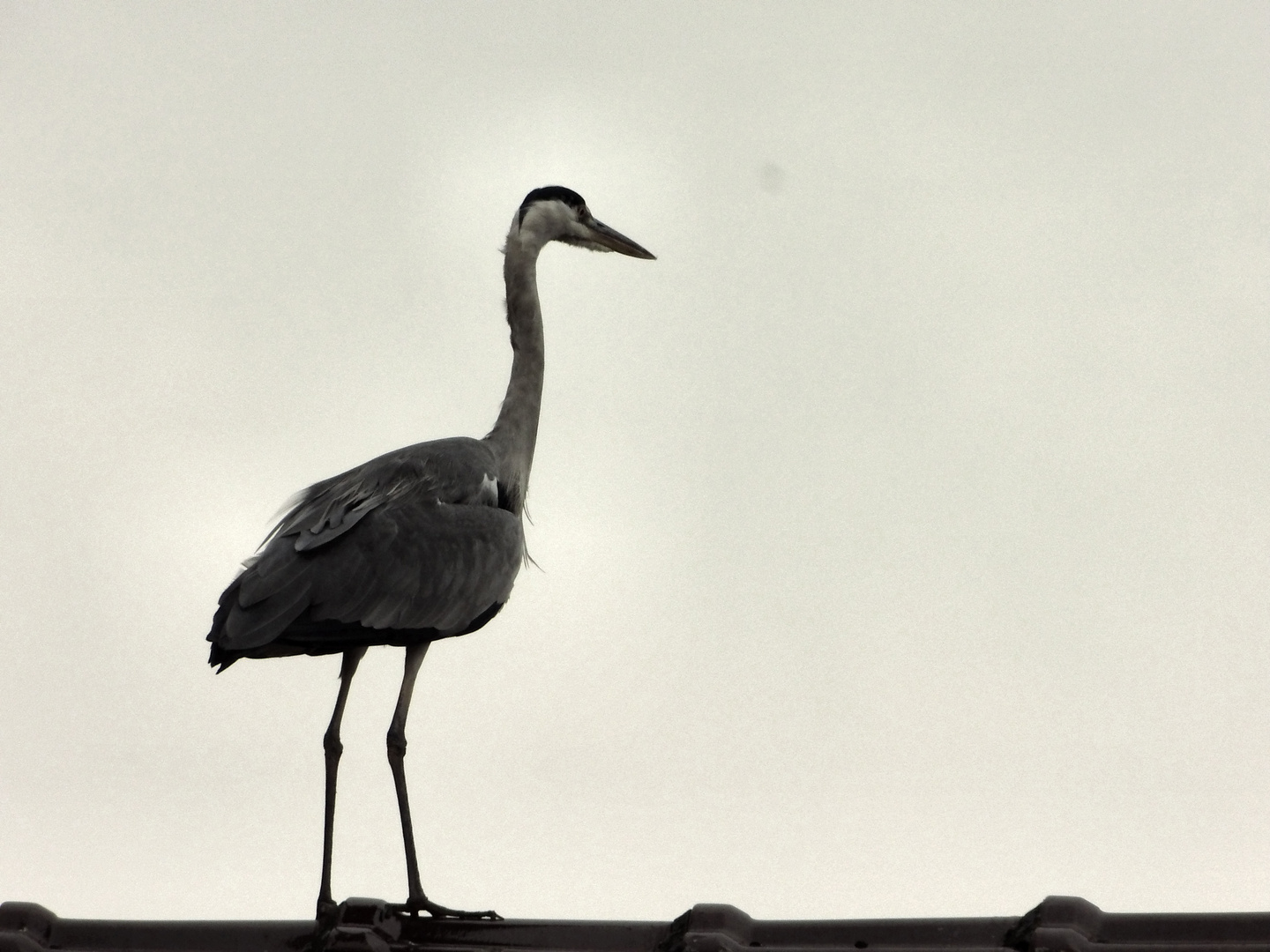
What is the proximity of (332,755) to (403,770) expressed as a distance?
451 mm

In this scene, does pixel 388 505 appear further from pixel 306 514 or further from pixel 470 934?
pixel 470 934

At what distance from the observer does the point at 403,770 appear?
6.83 meters

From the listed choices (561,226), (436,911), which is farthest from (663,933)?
(561,226)

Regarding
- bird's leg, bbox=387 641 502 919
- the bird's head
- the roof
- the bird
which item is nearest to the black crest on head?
the bird's head

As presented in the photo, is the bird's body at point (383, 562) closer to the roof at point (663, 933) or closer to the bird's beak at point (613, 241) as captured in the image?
the roof at point (663, 933)

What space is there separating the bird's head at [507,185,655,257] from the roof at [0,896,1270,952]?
15.7 ft

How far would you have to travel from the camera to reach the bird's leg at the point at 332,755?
5820mm

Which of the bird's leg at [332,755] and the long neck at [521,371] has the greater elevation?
the long neck at [521,371]

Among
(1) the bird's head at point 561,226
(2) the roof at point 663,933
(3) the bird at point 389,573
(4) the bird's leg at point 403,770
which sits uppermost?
(1) the bird's head at point 561,226

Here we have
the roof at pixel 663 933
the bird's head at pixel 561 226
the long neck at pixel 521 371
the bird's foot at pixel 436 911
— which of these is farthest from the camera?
the bird's head at pixel 561 226

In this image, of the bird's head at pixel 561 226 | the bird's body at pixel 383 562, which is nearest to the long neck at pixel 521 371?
the bird's head at pixel 561 226

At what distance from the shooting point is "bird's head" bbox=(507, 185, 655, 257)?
9000 millimetres

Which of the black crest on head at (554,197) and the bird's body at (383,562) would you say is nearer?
the bird's body at (383,562)

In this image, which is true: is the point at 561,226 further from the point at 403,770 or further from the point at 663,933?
the point at 663,933
